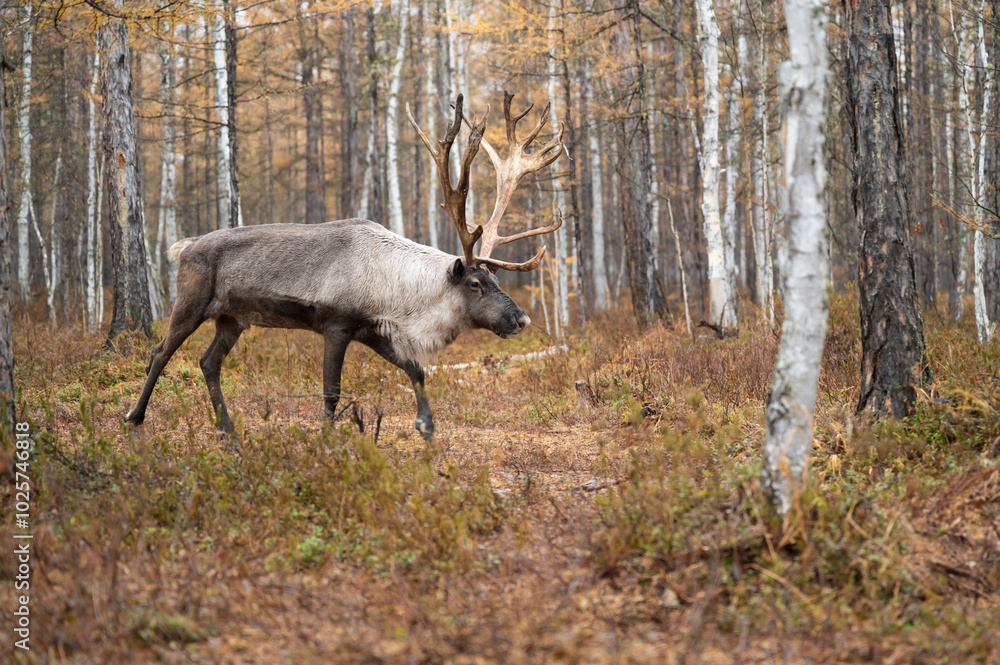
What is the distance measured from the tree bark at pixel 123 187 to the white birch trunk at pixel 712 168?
8312 millimetres

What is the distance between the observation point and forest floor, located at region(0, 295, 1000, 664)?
8.85 feet

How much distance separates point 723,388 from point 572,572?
403cm

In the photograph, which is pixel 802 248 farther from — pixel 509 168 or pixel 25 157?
pixel 25 157

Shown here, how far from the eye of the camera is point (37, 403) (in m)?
6.95

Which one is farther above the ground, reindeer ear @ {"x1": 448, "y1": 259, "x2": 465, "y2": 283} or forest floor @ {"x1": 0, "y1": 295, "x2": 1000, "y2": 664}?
reindeer ear @ {"x1": 448, "y1": 259, "x2": 465, "y2": 283}

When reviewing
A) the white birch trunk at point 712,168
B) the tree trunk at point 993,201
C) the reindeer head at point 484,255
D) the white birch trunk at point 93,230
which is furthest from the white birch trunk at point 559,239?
the white birch trunk at point 93,230

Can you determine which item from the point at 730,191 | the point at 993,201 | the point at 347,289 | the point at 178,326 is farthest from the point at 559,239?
the point at 178,326

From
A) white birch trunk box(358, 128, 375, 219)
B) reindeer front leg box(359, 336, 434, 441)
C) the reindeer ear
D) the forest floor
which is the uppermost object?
white birch trunk box(358, 128, 375, 219)

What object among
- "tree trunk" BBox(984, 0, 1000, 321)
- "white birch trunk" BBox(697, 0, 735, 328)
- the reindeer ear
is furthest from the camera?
"white birch trunk" BBox(697, 0, 735, 328)

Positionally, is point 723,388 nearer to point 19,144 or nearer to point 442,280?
point 442,280

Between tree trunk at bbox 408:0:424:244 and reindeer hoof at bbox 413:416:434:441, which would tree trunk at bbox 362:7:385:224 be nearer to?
tree trunk at bbox 408:0:424:244

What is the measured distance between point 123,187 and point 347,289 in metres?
6.40

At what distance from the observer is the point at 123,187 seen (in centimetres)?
1054

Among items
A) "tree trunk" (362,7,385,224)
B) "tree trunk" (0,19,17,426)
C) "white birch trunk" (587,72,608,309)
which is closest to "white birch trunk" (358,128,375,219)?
"tree trunk" (362,7,385,224)
